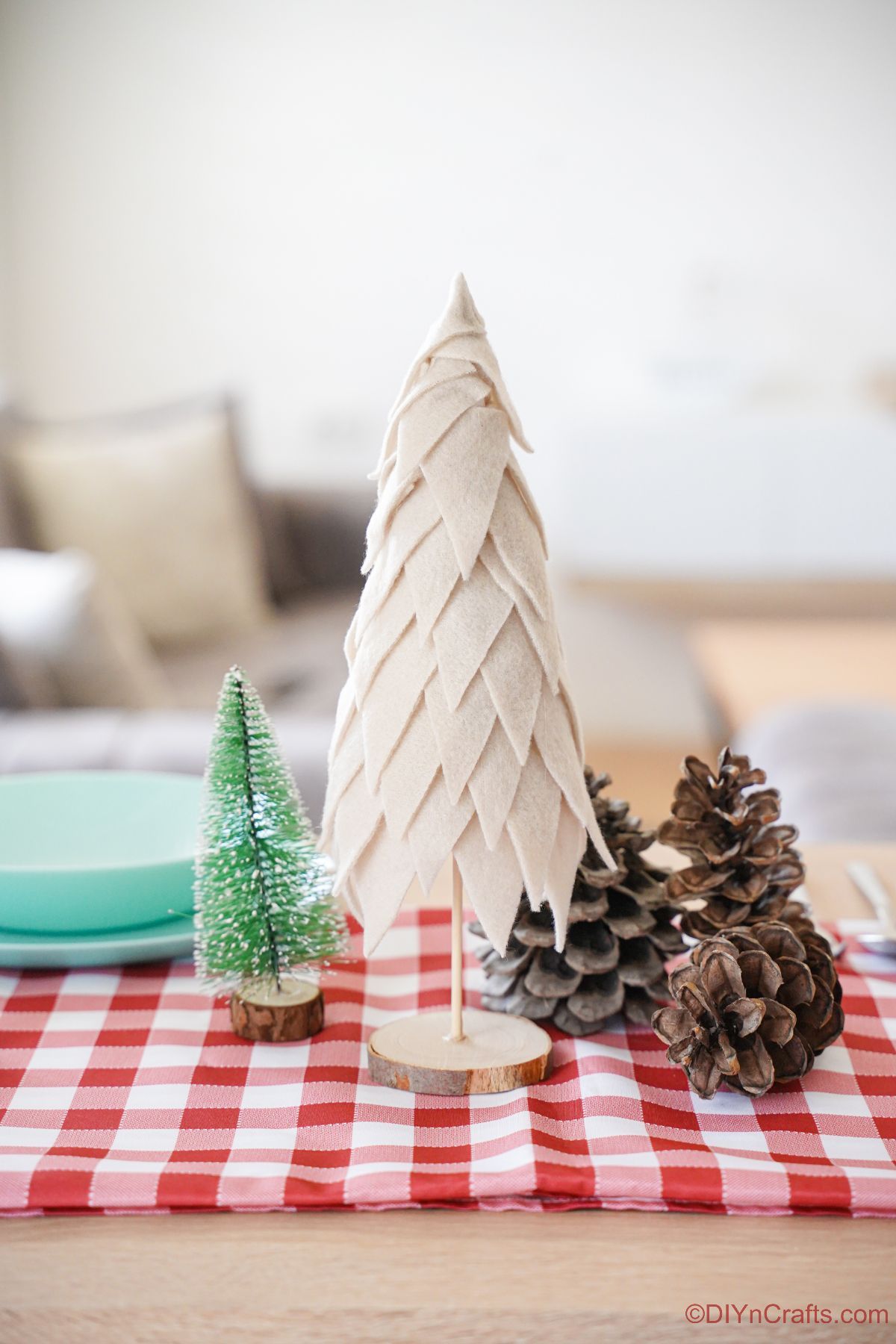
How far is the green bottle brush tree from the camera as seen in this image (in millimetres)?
610

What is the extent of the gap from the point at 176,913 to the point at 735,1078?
11.3 inches

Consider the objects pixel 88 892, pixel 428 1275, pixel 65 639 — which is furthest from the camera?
pixel 65 639

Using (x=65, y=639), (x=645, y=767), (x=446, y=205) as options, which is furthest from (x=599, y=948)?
(x=446, y=205)

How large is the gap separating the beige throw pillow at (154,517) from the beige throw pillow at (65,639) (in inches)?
26.3

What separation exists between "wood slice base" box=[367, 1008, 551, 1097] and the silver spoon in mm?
224

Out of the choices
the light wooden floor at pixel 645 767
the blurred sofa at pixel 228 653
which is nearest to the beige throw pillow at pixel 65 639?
the blurred sofa at pixel 228 653

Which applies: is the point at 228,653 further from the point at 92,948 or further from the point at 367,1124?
the point at 367,1124

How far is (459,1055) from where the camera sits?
0.58 metres

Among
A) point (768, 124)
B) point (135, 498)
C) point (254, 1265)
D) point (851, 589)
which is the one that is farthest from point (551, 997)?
point (768, 124)

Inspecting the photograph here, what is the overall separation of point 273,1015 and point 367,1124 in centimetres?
9

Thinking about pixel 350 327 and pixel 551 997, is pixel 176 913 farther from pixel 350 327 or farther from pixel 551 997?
pixel 350 327

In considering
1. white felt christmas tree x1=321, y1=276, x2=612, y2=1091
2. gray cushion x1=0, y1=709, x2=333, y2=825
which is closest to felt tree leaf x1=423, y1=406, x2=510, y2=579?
white felt christmas tree x1=321, y1=276, x2=612, y2=1091

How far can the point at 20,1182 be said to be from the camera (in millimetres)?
485

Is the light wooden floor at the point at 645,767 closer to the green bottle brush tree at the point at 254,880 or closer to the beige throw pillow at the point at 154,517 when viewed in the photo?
the beige throw pillow at the point at 154,517
